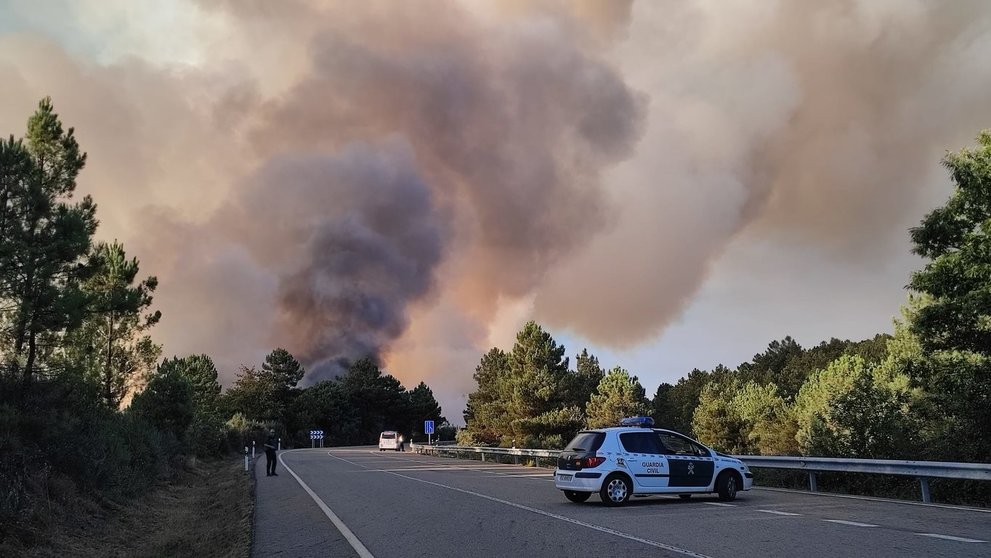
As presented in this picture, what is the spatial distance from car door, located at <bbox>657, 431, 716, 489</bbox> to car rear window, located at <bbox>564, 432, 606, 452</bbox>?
1348 millimetres

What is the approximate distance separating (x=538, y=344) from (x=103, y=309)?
31.1 meters

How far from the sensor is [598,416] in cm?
4897

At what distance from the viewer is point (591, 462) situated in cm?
1386

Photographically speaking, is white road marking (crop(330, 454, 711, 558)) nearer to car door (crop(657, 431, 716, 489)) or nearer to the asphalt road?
the asphalt road

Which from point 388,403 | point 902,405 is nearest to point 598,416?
point 902,405

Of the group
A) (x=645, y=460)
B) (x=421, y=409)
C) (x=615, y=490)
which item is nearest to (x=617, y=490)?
(x=615, y=490)

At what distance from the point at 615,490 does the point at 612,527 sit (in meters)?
3.44

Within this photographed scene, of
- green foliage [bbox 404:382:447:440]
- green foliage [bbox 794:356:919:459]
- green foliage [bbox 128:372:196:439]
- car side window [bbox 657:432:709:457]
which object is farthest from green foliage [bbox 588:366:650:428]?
green foliage [bbox 404:382:447:440]

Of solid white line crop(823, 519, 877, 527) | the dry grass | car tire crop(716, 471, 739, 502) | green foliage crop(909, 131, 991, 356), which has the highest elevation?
green foliage crop(909, 131, 991, 356)

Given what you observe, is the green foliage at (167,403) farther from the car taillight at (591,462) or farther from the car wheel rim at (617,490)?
the car wheel rim at (617,490)

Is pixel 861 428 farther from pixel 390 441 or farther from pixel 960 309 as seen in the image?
pixel 390 441

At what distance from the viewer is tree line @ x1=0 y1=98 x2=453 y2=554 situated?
13.2 metres

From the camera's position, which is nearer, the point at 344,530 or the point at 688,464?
the point at 344,530

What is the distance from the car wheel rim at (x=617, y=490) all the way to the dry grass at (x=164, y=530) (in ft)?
22.9
